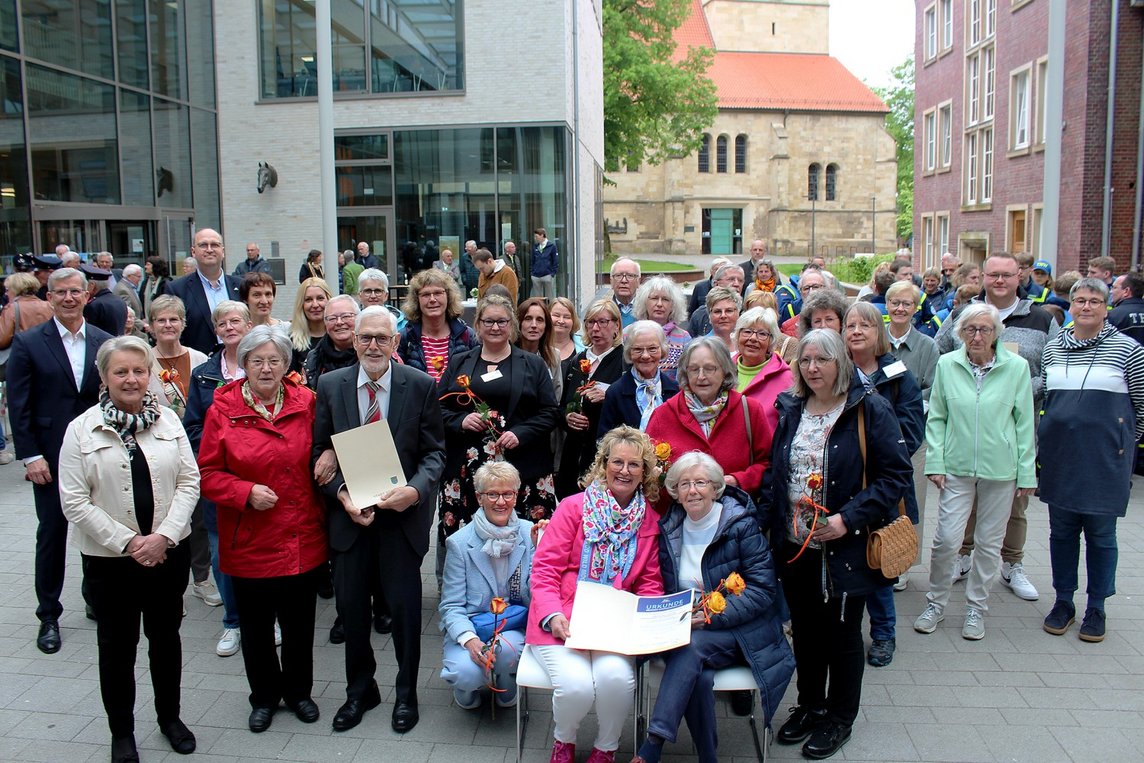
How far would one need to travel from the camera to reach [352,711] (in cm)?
475

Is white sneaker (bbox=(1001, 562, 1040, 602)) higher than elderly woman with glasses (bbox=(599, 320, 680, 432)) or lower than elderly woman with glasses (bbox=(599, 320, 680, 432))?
lower

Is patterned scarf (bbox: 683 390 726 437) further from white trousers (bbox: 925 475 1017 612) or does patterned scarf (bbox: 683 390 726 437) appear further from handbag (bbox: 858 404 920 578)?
white trousers (bbox: 925 475 1017 612)

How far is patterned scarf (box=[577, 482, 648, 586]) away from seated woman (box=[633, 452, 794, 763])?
16 cm

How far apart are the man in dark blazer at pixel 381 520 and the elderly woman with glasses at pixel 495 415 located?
80cm

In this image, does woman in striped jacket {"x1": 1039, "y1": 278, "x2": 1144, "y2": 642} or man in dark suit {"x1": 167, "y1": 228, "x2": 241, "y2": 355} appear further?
man in dark suit {"x1": 167, "y1": 228, "x2": 241, "y2": 355}

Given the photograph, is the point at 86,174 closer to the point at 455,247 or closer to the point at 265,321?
the point at 455,247

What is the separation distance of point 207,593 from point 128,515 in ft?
7.92

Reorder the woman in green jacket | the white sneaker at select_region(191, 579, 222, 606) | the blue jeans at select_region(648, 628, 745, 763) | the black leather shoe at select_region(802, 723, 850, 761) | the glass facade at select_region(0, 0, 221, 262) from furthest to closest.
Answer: the glass facade at select_region(0, 0, 221, 262) → the white sneaker at select_region(191, 579, 222, 606) → the woman in green jacket → the black leather shoe at select_region(802, 723, 850, 761) → the blue jeans at select_region(648, 628, 745, 763)

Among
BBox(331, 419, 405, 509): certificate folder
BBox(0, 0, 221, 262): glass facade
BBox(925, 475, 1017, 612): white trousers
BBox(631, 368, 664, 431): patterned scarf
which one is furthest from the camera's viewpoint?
BBox(0, 0, 221, 262): glass facade

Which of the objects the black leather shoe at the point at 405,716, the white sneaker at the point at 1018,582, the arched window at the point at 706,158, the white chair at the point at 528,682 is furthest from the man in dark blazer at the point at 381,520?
the arched window at the point at 706,158

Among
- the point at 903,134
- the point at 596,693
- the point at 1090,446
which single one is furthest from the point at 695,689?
the point at 903,134

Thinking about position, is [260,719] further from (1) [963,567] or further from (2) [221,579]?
(1) [963,567]

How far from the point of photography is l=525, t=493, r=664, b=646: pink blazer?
4.59 metres

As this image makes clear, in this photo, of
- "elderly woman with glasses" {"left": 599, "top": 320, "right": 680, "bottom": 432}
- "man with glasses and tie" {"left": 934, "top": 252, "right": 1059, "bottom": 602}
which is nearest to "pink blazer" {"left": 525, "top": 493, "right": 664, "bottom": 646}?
"elderly woman with glasses" {"left": 599, "top": 320, "right": 680, "bottom": 432}
